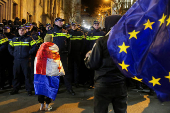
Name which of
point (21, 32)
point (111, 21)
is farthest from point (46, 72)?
point (21, 32)

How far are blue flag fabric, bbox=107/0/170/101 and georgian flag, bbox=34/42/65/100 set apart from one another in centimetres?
277

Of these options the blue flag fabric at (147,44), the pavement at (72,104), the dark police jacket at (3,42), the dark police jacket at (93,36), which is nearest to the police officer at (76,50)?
the dark police jacket at (93,36)

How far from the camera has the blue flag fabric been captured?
181 centimetres

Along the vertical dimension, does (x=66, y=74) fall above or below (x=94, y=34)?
below

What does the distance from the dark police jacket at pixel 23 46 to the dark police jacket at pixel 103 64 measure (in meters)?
4.56

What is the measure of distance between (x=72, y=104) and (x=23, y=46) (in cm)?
287

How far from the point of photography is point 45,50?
4.82 metres

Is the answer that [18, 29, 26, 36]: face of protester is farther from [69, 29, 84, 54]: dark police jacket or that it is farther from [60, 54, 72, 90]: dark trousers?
[69, 29, 84, 54]: dark police jacket

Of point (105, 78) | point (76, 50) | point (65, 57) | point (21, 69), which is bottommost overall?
point (21, 69)

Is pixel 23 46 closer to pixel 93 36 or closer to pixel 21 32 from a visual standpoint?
pixel 21 32

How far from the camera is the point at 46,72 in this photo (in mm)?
4766

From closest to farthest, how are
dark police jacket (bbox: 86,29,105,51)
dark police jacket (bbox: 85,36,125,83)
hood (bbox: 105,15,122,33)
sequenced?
1. dark police jacket (bbox: 85,36,125,83)
2. hood (bbox: 105,15,122,33)
3. dark police jacket (bbox: 86,29,105,51)

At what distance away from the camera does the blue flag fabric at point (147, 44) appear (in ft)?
5.93

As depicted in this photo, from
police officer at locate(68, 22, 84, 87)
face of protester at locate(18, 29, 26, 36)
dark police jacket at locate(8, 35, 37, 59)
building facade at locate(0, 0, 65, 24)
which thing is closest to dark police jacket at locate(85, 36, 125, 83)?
dark police jacket at locate(8, 35, 37, 59)
